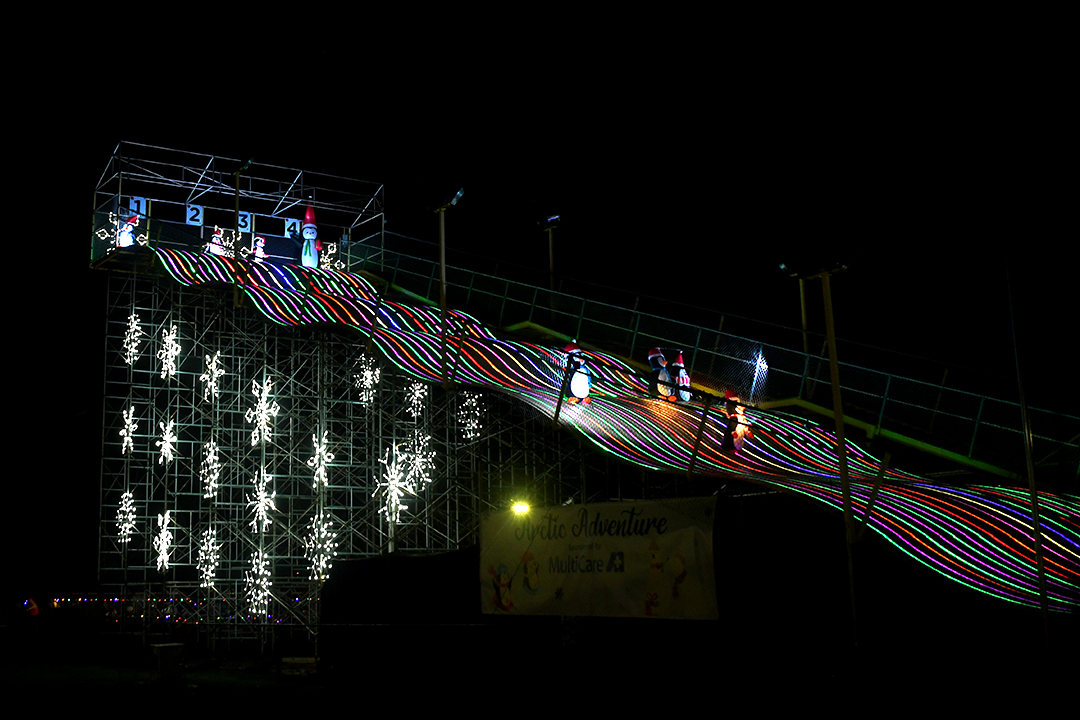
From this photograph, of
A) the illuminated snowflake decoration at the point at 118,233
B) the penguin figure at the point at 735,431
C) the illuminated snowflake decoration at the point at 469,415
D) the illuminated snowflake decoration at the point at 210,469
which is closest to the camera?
the penguin figure at the point at 735,431

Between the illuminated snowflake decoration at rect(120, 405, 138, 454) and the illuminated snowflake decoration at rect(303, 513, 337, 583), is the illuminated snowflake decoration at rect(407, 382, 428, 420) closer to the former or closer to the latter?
the illuminated snowflake decoration at rect(303, 513, 337, 583)

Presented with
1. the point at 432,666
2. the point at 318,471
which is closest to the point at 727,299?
the point at 318,471

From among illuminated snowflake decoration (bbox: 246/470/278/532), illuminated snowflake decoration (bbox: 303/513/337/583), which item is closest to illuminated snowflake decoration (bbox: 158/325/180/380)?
illuminated snowflake decoration (bbox: 246/470/278/532)

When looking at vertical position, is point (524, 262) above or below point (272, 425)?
above

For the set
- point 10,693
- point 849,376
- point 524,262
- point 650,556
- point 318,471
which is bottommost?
point 10,693

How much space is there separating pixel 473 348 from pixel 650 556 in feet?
30.5

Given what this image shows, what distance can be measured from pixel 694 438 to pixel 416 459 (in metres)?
7.04

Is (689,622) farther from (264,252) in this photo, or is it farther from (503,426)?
(264,252)

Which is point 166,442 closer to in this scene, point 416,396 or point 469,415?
point 416,396

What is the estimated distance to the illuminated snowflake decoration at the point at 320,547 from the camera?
16.5 metres

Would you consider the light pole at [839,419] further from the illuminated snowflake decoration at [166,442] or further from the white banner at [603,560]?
the illuminated snowflake decoration at [166,442]

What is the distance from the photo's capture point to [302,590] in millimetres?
19688

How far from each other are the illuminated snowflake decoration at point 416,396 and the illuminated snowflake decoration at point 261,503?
9.65 ft

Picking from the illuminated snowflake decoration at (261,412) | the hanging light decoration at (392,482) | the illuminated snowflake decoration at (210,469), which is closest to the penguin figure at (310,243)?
the illuminated snowflake decoration at (261,412)
